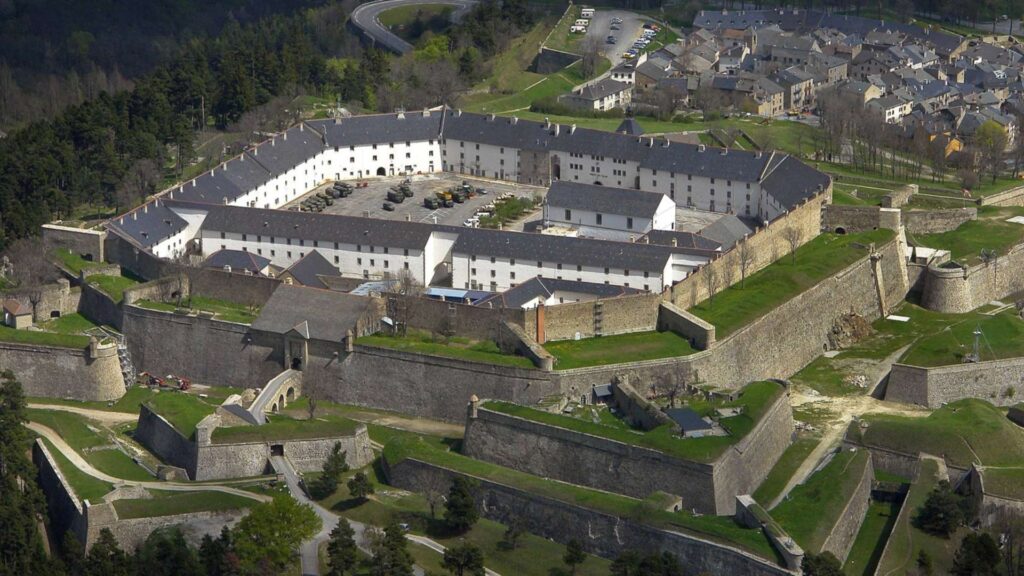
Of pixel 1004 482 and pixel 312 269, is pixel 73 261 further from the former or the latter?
pixel 1004 482

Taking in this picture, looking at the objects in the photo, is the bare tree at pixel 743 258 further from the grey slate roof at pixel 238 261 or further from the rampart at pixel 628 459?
the grey slate roof at pixel 238 261

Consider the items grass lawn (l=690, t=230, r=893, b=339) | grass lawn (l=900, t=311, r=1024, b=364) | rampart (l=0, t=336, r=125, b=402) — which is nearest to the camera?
rampart (l=0, t=336, r=125, b=402)

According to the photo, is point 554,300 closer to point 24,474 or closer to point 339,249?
point 339,249

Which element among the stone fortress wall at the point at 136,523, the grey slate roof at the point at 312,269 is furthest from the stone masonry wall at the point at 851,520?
the grey slate roof at the point at 312,269

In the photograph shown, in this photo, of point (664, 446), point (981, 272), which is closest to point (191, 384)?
point (664, 446)

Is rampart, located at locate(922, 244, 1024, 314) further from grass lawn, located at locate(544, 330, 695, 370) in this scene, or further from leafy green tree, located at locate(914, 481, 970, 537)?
leafy green tree, located at locate(914, 481, 970, 537)

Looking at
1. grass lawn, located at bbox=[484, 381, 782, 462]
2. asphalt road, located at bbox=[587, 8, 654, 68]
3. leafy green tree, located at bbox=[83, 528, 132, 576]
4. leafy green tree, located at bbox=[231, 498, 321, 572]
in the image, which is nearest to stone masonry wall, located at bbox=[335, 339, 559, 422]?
grass lawn, located at bbox=[484, 381, 782, 462]
